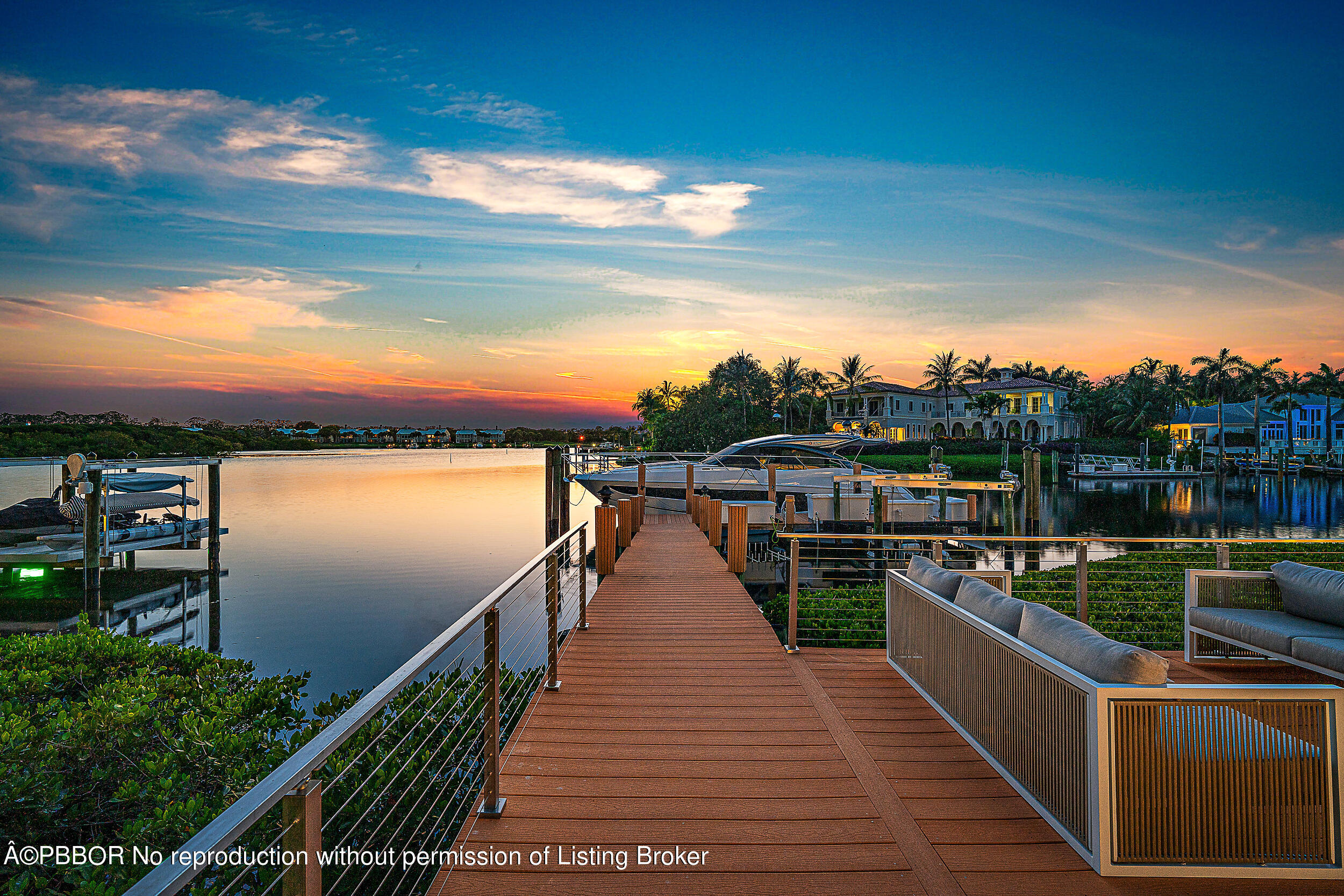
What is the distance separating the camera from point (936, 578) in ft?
13.9

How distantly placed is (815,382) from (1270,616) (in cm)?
6340

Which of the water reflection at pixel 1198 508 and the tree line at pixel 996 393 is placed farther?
the tree line at pixel 996 393

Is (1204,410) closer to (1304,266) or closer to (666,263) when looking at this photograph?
(1304,266)

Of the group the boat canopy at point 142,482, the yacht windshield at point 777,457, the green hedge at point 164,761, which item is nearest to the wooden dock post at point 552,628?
the green hedge at point 164,761

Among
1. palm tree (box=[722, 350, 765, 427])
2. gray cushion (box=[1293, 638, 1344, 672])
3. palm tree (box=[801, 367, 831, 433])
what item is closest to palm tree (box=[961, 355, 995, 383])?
palm tree (box=[801, 367, 831, 433])

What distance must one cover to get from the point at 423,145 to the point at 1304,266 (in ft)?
83.7

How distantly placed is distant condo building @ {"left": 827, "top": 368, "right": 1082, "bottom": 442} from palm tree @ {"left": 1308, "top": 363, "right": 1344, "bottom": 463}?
19023mm

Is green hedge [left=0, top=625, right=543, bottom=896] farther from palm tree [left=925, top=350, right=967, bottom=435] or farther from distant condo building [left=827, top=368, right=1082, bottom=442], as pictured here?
palm tree [left=925, top=350, right=967, bottom=435]

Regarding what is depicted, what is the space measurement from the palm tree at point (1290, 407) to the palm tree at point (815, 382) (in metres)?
40.0

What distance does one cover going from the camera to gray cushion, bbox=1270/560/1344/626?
4312 millimetres

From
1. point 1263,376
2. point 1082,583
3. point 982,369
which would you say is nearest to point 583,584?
point 1082,583

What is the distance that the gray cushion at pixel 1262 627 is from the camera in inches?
167

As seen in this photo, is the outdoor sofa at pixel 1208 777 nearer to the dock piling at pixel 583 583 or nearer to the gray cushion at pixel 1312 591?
the gray cushion at pixel 1312 591

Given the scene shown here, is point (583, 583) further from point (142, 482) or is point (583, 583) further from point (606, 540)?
point (142, 482)
